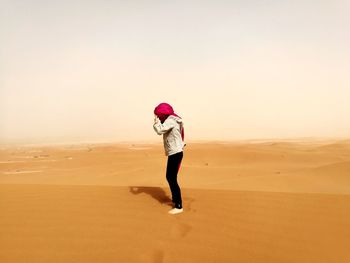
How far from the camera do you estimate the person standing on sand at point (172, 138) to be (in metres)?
5.11

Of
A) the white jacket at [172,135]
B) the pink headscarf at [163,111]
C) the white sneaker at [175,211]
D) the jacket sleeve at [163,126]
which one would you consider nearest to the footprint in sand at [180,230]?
the white sneaker at [175,211]

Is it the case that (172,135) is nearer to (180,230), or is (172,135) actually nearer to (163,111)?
(163,111)

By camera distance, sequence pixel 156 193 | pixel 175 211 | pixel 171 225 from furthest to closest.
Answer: pixel 156 193
pixel 175 211
pixel 171 225

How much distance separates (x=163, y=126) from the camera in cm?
506

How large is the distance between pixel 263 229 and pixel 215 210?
1.08 m

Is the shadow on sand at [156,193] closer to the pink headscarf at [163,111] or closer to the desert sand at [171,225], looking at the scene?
the desert sand at [171,225]

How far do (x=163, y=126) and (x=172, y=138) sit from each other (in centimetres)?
26

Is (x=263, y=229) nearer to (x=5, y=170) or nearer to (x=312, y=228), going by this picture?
(x=312, y=228)

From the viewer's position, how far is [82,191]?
6.57m

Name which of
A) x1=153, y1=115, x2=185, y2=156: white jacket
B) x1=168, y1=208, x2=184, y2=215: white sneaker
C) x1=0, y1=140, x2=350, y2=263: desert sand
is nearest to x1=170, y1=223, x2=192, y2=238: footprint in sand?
x1=0, y1=140, x2=350, y2=263: desert sand

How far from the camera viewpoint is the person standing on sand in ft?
16.8

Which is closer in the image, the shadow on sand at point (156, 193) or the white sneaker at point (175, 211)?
the white sneaker at point (175, 211)

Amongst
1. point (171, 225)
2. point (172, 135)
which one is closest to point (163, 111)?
point (172, 135)

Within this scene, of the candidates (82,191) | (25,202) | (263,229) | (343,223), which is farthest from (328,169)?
(25,202)
